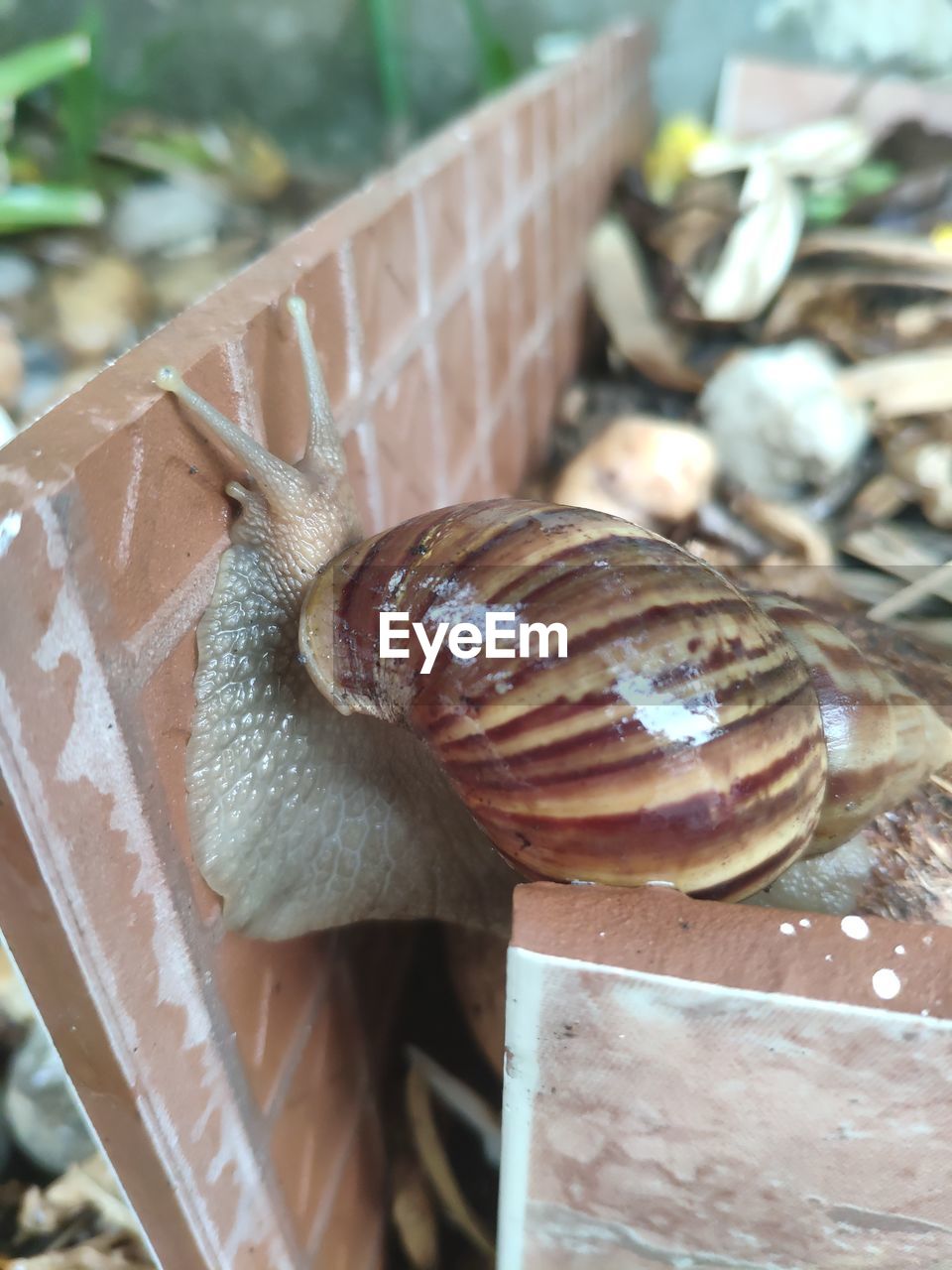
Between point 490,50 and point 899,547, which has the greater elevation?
point 490,50

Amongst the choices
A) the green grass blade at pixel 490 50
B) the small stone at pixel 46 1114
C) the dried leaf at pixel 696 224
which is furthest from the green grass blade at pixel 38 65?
the small stone at pixel 46 1114

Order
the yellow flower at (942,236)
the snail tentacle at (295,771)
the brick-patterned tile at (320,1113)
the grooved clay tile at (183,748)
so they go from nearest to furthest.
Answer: the grooved clay tile at (183,748)
the snail tentacle at (295,771)
the brick-patterned tile at (320,1113)
the yellow flower at (942,236)

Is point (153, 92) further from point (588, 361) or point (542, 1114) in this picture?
point (542, 1114)

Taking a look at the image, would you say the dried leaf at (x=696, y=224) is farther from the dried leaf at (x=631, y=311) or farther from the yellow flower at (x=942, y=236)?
the yellow flower at (x=942, y=236)

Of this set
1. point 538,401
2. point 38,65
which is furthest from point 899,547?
point 38,65

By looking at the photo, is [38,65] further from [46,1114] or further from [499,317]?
[46,1114]

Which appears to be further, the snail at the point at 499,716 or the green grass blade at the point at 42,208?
the green grass blade at the point at 42,208

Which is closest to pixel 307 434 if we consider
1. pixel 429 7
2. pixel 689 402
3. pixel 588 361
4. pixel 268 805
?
pixel 268 805
